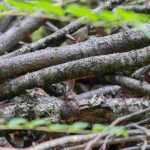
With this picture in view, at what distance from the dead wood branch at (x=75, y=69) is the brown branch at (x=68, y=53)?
4cm

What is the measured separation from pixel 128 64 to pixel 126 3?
1010 mm

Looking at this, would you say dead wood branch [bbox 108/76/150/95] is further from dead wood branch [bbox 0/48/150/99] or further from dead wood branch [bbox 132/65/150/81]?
dead wood branch [bbox 0/48/150/99]

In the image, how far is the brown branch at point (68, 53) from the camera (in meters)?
1.53

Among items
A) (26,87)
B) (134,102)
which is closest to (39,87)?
(26,87)

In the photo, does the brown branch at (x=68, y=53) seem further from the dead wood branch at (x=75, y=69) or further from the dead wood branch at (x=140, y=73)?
the dead wood branch at (x=140, y=73)

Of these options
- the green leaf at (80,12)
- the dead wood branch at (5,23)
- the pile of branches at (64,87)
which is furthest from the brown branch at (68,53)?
the dead wood branch at (5,23)

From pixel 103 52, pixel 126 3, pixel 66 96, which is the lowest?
pixel 126 3

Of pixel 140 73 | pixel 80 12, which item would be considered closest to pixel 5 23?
pixel 140 73

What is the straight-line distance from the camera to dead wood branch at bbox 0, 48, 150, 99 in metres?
1.51

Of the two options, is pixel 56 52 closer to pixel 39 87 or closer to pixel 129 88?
pixel 39 87

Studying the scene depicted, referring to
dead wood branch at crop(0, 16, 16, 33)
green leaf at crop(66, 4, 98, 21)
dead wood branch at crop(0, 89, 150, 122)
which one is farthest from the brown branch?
dead wood branch at crop(0, 16, 16, 33)

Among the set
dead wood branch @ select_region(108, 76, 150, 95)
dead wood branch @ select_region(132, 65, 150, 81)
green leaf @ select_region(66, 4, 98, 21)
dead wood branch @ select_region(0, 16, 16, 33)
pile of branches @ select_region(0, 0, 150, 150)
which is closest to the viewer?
green leaf @ select_region(66, 4, 98, 21)

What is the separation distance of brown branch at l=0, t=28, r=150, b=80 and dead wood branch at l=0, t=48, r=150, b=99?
38mm

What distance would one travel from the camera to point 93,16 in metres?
0.95
